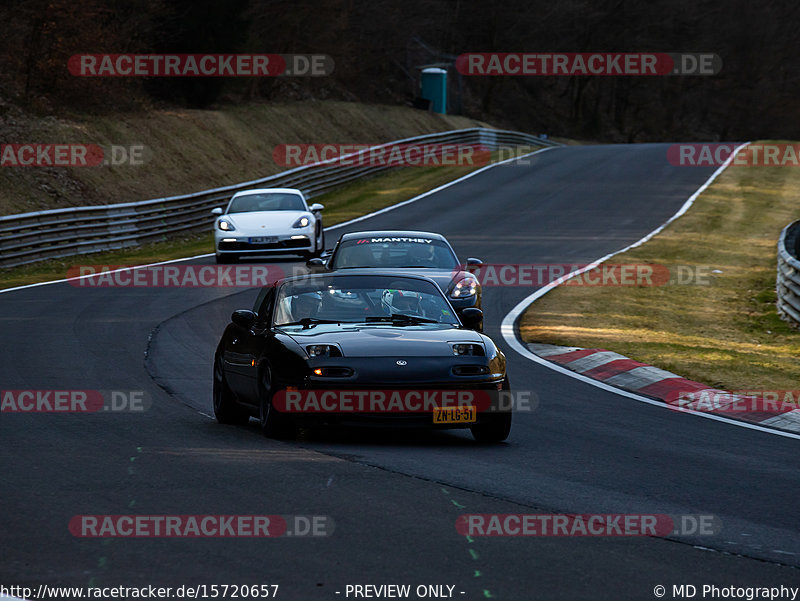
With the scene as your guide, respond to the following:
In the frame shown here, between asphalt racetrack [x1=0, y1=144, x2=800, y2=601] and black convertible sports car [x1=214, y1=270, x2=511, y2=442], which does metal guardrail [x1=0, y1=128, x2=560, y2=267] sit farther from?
black convertible sports car [x1=214, y1=270, x2=511, y2=442]

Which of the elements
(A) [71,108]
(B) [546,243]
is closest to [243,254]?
(B) [546,243]

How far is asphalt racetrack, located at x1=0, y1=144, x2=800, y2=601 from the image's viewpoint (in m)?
5.68

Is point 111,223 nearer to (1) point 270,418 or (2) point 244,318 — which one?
(2) point 244,318

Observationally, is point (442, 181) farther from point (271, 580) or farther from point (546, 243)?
point (271, 580)

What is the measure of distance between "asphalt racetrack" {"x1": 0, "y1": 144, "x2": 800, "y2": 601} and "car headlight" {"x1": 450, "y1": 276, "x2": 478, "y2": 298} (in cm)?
117

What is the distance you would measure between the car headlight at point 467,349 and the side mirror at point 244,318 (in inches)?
72.8

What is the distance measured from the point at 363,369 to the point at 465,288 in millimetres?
6556

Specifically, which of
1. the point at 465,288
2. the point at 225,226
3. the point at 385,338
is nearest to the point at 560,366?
the point at 465,288

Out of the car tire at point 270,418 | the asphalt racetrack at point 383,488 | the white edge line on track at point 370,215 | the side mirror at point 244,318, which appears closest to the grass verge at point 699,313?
the asphalt racetrack at point 383,488

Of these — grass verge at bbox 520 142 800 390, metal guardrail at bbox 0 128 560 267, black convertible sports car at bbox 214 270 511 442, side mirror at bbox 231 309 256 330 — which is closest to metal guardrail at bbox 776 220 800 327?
grass verge at bbox 520 142 800 390

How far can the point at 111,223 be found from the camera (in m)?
31.3

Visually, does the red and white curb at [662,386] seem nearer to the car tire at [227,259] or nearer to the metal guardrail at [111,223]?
the car tire at [227,259]

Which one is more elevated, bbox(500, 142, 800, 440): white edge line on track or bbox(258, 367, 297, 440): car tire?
bbox(258, 367, 297, 440): car tire

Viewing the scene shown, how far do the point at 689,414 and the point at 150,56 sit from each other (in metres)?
33.0
